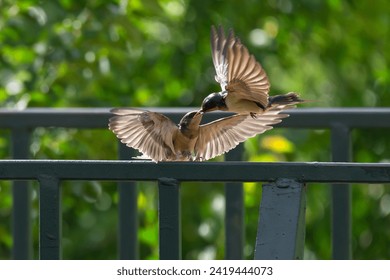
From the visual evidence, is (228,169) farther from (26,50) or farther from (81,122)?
(26,50)

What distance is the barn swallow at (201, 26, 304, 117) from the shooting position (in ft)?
8.72

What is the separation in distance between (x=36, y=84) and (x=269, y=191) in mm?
2744

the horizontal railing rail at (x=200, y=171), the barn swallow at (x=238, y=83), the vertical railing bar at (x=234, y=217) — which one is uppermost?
the barn swallow at (x=238, y=83)

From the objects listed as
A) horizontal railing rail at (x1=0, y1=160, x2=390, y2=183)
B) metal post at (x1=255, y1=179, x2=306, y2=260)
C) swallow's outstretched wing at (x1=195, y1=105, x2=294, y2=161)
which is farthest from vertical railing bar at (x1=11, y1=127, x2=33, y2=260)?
metal post at (x1=255, y1=179, x2=306, y2=260)

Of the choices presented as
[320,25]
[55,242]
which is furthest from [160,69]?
[55,242]

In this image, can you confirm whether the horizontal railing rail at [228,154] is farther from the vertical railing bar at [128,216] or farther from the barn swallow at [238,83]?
the barn swallow at [238,83]

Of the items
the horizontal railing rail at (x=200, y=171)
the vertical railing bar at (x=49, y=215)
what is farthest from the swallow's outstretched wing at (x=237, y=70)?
the vertical railing bar at (x=49, y=215)

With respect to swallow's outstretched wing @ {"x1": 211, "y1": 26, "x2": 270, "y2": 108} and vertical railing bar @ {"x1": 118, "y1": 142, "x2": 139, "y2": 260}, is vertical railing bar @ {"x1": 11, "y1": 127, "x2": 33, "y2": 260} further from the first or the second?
swallow's outstretched wing @ {"x1": 211, "y1": 26, "x2": 270, "y2": 108}

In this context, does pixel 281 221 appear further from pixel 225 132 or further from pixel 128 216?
pixel 128 216

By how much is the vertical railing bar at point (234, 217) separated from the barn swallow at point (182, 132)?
0.37 m

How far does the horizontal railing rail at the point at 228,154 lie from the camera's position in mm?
3525

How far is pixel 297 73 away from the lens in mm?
6180

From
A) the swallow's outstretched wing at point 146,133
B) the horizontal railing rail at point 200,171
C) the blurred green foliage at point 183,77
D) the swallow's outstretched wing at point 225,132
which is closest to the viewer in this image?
the horizontal railing rail at point 200,171

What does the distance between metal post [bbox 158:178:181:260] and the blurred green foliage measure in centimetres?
213
